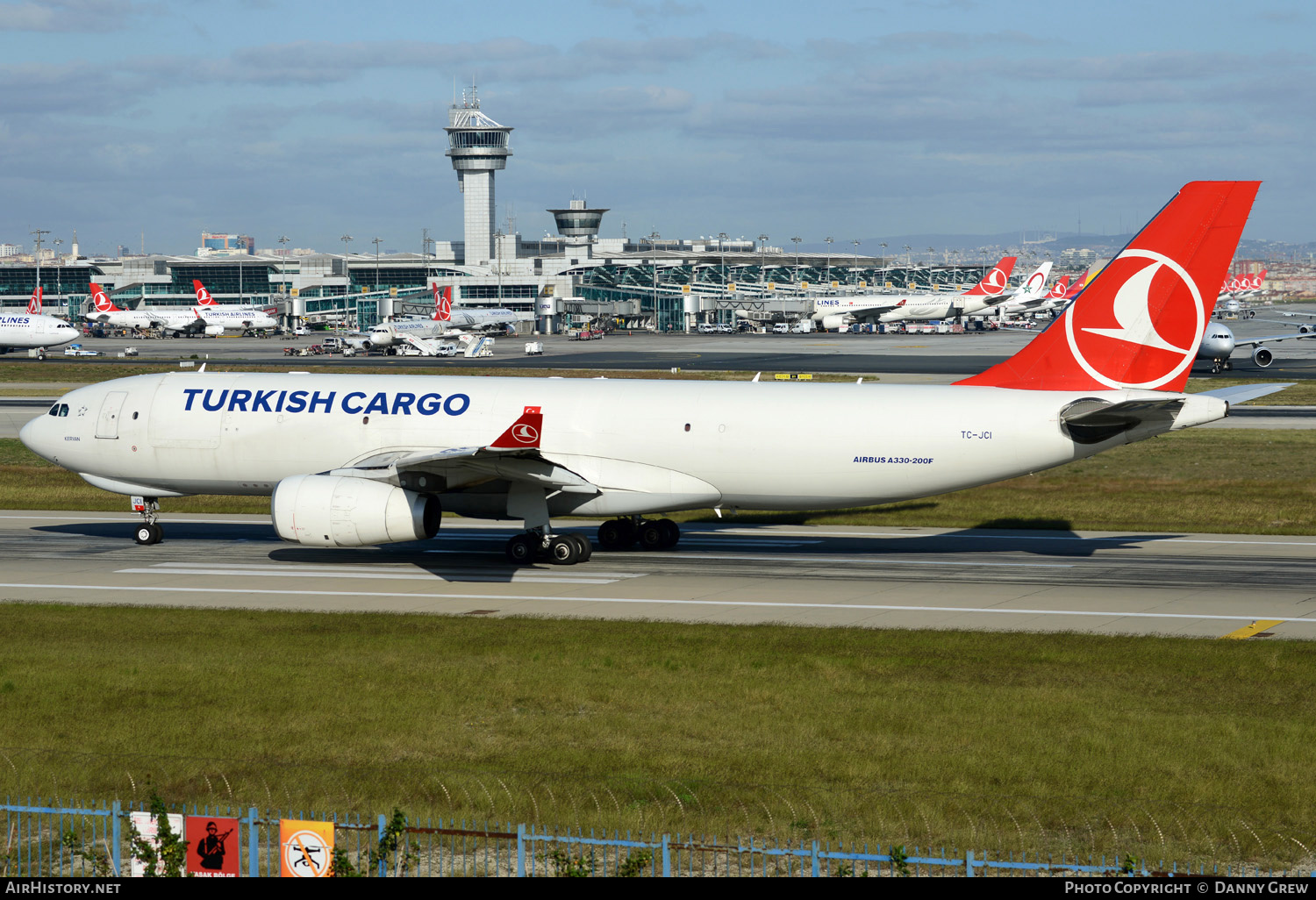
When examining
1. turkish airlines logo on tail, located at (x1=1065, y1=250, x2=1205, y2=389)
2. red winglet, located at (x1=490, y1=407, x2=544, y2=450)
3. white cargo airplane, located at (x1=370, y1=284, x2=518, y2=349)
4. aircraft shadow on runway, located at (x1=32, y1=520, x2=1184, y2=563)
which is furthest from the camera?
A: white cargo airplane, located at (x1=370, y1=284, x2=518, y2=349)

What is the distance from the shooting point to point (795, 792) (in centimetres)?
1564

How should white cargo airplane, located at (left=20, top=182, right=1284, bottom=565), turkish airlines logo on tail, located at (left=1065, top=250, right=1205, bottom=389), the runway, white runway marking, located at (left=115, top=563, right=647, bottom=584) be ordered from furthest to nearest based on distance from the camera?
white runway marking, located at (left=115, top=563, right=647, bottom=584)
turkish airlines logo on tail, located at (left=1065, top=250, right=1205, bottom=389)
white cargo airplane, located at (left=20, top=182, right=1284, bottom=565)
the runway

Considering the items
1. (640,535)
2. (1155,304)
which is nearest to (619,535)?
(640,535)

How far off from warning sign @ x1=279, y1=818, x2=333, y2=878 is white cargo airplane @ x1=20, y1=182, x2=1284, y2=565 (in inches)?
802

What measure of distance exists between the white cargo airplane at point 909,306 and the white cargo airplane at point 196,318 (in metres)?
84.1

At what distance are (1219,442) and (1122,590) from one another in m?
33.2

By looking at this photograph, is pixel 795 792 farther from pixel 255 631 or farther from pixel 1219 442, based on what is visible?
pixel 1219 442

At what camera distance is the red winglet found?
101ft

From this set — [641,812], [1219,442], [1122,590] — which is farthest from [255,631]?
[1219,442]

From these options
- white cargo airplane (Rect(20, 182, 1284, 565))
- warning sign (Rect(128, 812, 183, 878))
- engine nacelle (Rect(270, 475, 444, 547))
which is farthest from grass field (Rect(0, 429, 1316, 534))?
warning sign (Rect(128, 812, 183, 878))

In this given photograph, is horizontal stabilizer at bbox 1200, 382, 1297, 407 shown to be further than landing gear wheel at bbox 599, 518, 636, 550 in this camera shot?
No

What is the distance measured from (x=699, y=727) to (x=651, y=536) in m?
18.7

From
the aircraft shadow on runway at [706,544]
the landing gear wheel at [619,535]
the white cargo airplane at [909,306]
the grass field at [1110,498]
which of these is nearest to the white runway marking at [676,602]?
the aircraft shadow on runway at [706,544]

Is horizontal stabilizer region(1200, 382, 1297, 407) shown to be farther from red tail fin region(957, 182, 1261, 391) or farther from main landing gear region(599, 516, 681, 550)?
main landing gear region(599, 516, 681, 550)
